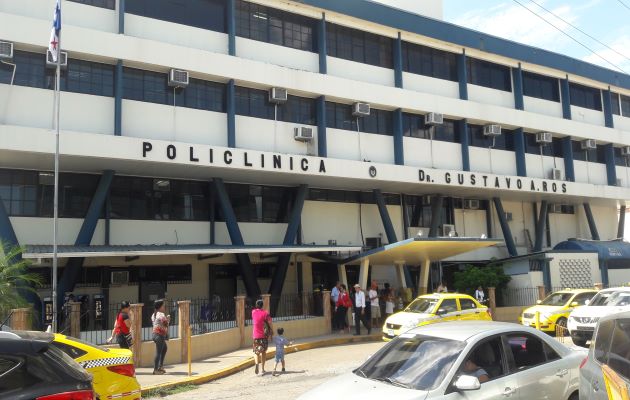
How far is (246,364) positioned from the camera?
15.3 m

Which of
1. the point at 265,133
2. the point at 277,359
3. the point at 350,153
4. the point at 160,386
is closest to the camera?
the point at 160,386

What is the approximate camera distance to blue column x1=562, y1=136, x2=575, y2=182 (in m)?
32.2

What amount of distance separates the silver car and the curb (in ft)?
22.0

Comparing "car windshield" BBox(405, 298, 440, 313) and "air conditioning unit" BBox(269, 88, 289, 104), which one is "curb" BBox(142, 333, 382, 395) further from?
"air conditioning unit" BBox(269, 88, 289, 104)

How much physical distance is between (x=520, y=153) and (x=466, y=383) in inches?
1035

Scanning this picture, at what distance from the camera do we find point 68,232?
65.2ft

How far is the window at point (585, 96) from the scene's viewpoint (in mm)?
33969

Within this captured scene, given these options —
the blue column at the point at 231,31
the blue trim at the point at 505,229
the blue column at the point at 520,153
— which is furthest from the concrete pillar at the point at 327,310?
the blue column at the point at 520,153

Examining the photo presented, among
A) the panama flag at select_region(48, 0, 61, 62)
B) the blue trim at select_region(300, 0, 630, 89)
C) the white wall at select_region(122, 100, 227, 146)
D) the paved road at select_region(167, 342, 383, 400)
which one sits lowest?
the paved road at select_region(167, 342, 383, 400)

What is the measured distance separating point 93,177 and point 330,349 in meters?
10.2

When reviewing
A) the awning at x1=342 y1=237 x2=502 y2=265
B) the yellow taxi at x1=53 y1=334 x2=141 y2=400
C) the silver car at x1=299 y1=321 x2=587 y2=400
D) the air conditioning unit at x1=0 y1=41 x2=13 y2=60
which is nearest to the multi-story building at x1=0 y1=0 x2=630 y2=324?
the air conditioning unit at x1=0 y1=41 x2=13 y2=60

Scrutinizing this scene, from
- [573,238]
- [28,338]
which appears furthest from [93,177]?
[573,238]

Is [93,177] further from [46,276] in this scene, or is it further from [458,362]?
[458,362]

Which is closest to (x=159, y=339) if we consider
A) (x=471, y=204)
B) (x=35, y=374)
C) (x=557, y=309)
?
(x=35, y=374)
